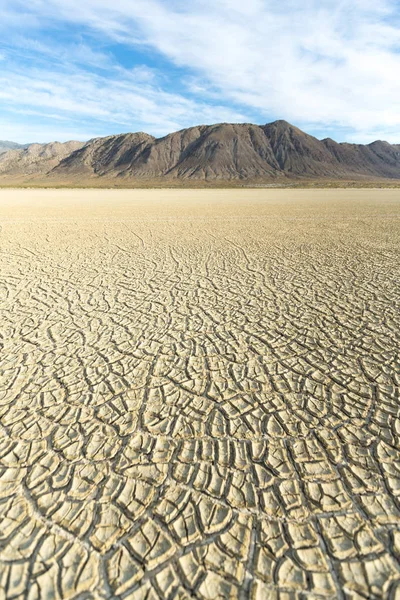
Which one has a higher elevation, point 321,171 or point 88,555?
point 321,171

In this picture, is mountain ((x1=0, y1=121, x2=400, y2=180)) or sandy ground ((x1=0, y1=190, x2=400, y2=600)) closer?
sandy ground ((x1=0, y1=190, x2=400, y2=600))

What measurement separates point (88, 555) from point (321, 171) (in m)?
139

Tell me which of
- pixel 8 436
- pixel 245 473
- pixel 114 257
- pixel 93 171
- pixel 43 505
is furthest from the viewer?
pixel 93 171

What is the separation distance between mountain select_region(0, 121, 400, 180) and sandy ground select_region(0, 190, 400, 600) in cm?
11218

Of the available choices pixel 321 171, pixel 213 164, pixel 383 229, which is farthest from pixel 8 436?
pixel 321 171

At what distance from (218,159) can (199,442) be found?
133215 mm

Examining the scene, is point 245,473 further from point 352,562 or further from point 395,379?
point 395,379

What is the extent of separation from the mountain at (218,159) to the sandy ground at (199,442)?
368 feet

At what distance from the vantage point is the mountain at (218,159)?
119000 mm

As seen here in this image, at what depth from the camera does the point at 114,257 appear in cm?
716

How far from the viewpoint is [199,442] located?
2.18 metres

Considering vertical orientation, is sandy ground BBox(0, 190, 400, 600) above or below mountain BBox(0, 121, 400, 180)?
below

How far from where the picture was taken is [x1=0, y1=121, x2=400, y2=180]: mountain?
390 feet

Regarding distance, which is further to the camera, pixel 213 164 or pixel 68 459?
pixel 213 164
